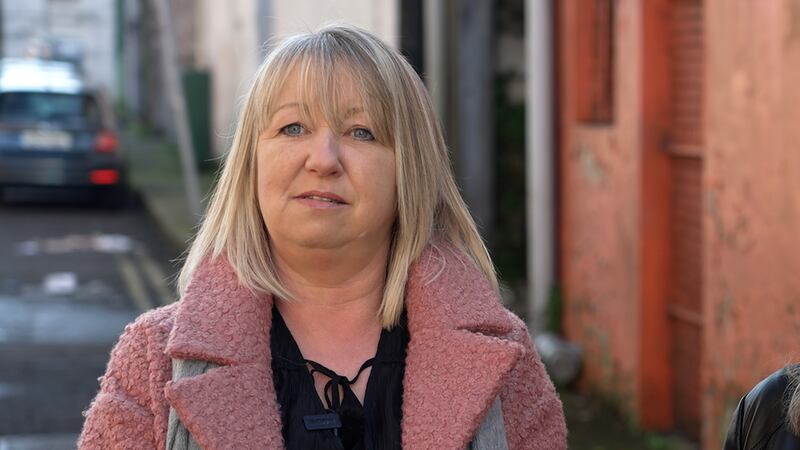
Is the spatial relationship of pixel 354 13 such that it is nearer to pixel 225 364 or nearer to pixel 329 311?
pixel 329 311

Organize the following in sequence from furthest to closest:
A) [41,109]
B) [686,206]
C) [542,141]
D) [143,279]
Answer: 1. [41,109]
2. [143,279]
3. [542,141]
4. [686,206]

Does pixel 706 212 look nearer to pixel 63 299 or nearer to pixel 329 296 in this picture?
pixel 329 296

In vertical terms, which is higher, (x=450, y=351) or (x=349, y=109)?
(x=349, y=109)

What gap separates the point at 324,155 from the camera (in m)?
2.69

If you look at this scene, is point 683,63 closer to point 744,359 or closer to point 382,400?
point 744,359

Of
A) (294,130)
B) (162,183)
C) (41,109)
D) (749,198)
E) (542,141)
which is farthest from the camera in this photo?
(162,183)

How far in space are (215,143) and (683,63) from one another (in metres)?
17.6

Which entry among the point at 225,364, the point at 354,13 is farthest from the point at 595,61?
the point at 354,13

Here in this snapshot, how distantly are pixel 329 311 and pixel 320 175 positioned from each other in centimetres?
30

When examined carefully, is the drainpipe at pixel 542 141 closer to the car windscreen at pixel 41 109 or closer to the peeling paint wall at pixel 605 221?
the peeling paint wall at pixel 605 221

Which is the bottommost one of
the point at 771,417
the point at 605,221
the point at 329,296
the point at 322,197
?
the point at 605,221

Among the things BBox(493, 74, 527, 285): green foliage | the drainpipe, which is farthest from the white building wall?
the drainpipe

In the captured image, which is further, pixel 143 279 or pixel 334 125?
pixel 143 279

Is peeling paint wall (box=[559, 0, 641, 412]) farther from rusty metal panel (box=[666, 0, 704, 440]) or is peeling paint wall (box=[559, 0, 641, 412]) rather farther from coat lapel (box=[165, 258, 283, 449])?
coat lapel (box=[165, 258, 283, 449])
